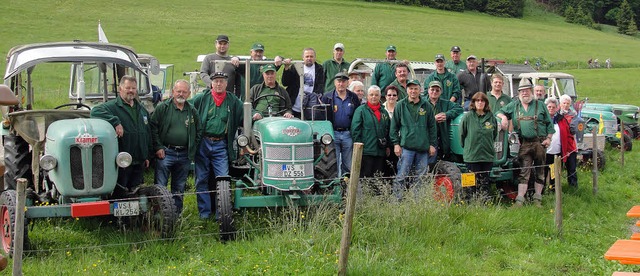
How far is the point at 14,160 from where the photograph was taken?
7762 mm

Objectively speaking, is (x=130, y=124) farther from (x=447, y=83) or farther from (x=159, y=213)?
(x=447, y=83)

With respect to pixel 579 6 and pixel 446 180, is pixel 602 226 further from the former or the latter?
pixel 579 6

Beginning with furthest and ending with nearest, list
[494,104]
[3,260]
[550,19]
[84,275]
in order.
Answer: [550,19] → [494,104] → [84,275] → [3,260]

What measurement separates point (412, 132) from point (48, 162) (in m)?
4.41

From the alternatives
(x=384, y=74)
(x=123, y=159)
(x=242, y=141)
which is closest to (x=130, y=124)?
(x=123, y=159)

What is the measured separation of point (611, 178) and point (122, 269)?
9828 mm

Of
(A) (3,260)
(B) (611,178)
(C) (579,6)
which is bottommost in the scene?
(B) (611,178)

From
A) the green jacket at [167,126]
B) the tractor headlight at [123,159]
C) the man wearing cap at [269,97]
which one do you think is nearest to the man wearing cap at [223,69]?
the man wearing cap at [269,97]

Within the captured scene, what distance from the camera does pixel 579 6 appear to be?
89.7 meters

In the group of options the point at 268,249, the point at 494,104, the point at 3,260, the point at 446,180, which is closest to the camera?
the point at 3,260

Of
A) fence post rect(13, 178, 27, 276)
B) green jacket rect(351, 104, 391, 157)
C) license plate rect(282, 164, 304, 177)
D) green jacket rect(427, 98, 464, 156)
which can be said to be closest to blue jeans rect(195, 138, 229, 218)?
license plate rect(282, 164, 304, 177)

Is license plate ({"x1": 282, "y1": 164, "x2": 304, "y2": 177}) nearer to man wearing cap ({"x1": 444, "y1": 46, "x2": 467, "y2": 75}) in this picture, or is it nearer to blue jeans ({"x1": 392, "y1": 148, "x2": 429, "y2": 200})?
blue jeans ({"x1": 392, "y1": 148, "x2": 429, "y2": 200})

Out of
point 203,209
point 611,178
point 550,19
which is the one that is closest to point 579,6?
point 550,19

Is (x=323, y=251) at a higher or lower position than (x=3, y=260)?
lower
